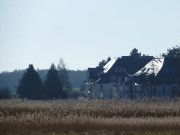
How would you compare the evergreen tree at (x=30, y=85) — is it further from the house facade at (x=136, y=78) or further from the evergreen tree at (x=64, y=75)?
the evergreen tree at (x=64, y=75)

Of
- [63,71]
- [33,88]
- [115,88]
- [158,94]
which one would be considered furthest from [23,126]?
[63,71]

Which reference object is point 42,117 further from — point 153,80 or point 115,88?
point 115,88

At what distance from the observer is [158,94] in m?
76.3

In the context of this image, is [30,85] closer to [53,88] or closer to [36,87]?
[36,87]

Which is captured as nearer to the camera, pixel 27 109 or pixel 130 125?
pixel 130 125

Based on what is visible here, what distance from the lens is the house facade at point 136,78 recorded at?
75.2 m

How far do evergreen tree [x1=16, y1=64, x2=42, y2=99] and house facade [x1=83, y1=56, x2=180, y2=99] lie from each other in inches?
657

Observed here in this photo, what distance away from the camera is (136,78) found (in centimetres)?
7925

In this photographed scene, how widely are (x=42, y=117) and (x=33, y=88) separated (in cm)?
4188

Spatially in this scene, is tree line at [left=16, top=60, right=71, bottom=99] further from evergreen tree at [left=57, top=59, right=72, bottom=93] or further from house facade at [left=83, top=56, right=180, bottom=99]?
evergreen tree at [left=57, top=59, right=72, bottom=93]

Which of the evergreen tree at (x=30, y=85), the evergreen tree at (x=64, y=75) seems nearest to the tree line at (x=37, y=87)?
the evergreen tree at (x=30, y=85)

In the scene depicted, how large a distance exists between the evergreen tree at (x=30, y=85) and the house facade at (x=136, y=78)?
54.7 ft

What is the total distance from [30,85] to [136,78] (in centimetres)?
2276

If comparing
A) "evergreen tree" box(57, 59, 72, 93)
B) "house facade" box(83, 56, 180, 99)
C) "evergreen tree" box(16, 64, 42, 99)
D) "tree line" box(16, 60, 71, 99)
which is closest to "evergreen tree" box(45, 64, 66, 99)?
"tree line" box(16, 60, 71, 99)
